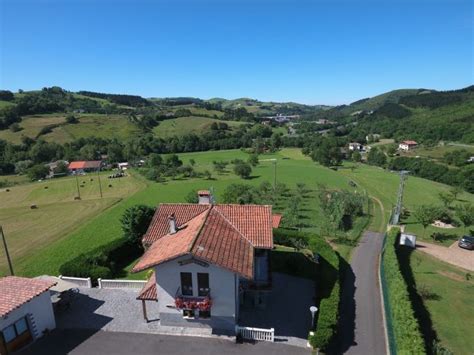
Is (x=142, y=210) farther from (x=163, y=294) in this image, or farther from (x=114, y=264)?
(x=163, y=294)

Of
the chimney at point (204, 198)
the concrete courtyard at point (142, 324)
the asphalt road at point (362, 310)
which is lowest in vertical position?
the asphalt road at point (362, 310)

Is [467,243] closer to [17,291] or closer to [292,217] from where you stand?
[292,217]

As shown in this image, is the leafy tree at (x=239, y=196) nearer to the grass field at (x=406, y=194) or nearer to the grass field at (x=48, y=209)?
the grass field at (x=406, y=194)

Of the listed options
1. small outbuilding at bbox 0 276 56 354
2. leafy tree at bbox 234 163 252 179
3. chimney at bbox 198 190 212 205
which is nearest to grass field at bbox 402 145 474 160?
leafy tree at bbox 234 163 252 179

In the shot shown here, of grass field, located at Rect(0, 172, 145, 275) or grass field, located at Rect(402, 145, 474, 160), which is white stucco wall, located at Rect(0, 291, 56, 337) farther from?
grass field, located at Rect(402, 145, 474, 160)

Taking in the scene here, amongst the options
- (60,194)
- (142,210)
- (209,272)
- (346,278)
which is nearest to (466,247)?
(346,278)

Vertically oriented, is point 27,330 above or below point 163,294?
below

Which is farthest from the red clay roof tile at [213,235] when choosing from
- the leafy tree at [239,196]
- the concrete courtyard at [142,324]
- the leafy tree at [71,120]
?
the leafy tree at [71,120]

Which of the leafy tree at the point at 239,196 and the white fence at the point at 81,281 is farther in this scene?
the leafy tree at the point at 239,196
